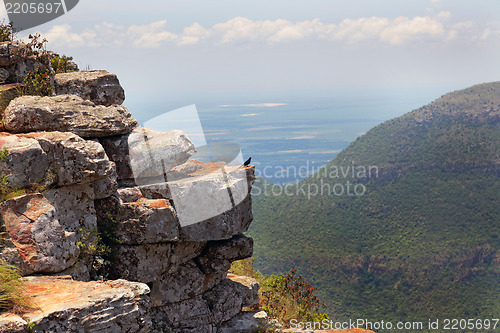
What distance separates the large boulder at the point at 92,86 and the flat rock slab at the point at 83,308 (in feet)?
22.1

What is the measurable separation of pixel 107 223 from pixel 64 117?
3157mm

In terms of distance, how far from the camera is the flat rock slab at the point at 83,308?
315 inches

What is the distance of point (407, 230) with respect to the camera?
242 ft

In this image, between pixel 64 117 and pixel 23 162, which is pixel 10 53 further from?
pixel 23 162

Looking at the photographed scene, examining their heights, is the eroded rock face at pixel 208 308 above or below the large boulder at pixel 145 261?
below

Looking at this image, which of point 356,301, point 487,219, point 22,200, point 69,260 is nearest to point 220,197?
point 69,260

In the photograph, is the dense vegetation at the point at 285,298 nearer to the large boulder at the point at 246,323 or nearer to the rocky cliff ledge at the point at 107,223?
the large boulder at the point at 246,323

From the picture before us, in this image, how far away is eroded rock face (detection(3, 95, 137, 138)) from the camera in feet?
39.4

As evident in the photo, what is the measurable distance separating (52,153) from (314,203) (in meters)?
73.4

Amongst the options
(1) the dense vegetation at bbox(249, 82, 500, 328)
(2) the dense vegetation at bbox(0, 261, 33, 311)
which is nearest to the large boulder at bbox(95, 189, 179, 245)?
(2) the dense vegetation at bbox(0, 261, 33, 311)

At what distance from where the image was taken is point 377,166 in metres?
96.6

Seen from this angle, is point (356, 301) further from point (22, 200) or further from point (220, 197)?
point (22, 200)

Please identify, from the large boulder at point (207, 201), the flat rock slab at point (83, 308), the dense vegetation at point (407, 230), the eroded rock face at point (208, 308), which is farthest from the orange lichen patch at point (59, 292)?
the dense vegetation at point (407, 230)

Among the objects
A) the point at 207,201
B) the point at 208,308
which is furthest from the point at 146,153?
the point at 208,308
